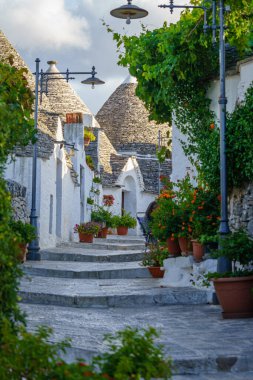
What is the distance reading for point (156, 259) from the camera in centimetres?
1538

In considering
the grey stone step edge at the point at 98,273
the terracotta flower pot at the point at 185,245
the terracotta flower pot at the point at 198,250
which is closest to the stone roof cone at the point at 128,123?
the grey stone step edge at the point at 98,273

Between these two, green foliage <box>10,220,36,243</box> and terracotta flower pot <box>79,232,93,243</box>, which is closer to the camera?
green foliage <box>10,220,36,243</box>

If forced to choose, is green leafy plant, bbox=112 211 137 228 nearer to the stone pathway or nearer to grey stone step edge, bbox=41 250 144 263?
grey stone step edge, bbox=41 250 144 263

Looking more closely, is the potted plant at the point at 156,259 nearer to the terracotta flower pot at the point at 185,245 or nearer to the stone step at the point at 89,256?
the terracotta flower pot at the point at 185,245

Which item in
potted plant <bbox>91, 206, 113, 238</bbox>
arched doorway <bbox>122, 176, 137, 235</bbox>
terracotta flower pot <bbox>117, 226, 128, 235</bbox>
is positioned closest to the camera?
potted plant <bbox>91, 206, 113, 238</bbox>

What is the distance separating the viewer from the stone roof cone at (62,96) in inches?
1453

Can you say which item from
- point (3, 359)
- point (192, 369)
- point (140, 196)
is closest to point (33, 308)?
point (192, 369)

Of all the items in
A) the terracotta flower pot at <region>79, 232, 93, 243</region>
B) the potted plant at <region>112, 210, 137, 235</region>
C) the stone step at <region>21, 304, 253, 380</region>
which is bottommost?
the stone step at <region>21, 304, 253, 380</region>

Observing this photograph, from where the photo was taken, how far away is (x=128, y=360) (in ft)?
14.8

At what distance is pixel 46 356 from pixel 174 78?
1136 centimetres

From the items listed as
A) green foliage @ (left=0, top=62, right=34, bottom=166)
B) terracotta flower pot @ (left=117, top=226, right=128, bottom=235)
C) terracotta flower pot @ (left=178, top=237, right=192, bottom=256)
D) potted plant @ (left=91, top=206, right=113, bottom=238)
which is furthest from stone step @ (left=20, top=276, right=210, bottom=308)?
terracotta flower pot @ (left=117, top=226, right=128, bottom=235)

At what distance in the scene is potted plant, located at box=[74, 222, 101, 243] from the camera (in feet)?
86.5

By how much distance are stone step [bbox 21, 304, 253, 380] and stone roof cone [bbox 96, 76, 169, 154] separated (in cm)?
3589

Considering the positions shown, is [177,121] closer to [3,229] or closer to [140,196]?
[3,229]
